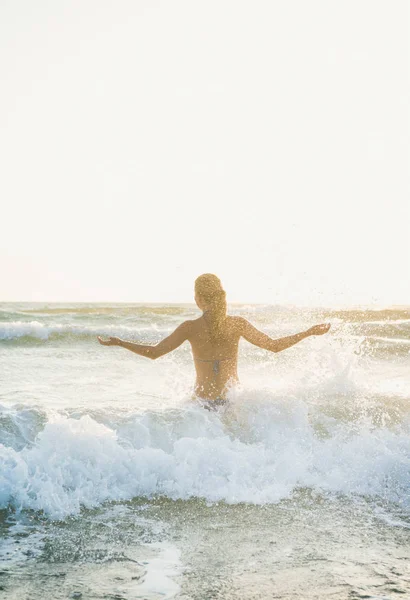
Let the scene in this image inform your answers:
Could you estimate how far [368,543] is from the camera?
3.58 meters

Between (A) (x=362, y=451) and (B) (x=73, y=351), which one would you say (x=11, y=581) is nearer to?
(A) (x=362, y=451)

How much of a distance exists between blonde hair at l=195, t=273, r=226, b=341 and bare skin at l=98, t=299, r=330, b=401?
76 millimetres

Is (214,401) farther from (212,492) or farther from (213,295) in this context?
(212,492)

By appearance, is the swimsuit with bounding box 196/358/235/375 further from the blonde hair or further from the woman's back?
the blonde hair

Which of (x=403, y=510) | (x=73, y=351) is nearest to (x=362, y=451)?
(x=403, y=510)

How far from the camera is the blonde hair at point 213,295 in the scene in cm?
537

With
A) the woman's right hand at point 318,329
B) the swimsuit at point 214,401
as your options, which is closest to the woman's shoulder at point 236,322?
the swimsuit at point 214,401

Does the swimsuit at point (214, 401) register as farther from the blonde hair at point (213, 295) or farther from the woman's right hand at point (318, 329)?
the woman's right hand at point (318, 329)

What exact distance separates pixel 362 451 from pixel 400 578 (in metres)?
2.38

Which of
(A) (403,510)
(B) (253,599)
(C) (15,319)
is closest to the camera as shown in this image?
(B) (253,599)

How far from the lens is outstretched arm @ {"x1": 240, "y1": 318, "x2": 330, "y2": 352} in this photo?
5.14 m

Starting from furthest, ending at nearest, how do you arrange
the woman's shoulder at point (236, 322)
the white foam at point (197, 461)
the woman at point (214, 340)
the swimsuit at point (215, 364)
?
the swimsuit at point (215, 364) → the woman's shoulder at point (236, 322) → the woman at point (214, 340) → the white foam at point (197, 461)

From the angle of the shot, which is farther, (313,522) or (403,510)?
(403,510)

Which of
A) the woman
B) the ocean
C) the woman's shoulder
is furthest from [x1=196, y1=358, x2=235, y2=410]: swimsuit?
the woman's shoulder
